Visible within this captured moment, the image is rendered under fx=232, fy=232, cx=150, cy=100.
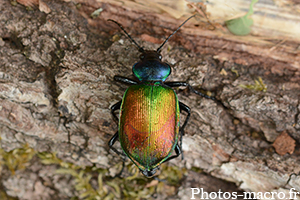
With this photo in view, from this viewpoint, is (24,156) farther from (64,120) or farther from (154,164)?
(154,164)

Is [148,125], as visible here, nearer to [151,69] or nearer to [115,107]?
[115,107]

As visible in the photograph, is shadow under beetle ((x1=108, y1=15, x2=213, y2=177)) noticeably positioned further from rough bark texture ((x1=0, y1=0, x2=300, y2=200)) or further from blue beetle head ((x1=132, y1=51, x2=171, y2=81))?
rough bark texture ((x1=0, y1=0, x2=300, y2=200))

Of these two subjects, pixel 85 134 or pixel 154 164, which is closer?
pixel 154 164

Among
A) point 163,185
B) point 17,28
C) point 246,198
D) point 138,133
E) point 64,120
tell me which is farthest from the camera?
point 163,185

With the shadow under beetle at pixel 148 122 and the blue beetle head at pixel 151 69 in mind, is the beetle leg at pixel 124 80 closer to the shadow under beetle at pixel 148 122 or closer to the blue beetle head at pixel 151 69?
the shadow under beetle at pixel 148 122

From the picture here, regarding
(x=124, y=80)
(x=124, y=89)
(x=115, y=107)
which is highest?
(x=124, y=80)

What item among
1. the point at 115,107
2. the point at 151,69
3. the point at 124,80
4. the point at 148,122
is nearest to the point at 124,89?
the point at 124,80

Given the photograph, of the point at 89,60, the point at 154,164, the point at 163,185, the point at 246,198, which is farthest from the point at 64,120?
the point at 246,198
